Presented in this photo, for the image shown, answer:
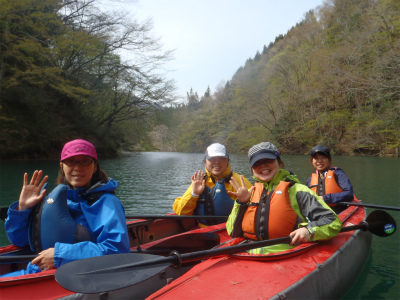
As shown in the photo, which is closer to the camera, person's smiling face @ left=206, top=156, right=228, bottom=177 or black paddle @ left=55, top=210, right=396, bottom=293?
black paddle @ left=55, top=210, right=396, bottom=293

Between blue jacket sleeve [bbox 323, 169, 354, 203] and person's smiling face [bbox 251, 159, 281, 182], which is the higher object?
person's smiling face [bbox 251, 159, 281, 182]

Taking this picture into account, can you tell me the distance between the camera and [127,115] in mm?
22156

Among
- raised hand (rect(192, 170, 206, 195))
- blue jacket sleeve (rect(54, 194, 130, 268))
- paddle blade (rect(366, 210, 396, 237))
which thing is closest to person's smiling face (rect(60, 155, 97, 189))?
blue jacket sleeve (rect(54, 194, 130, 268))

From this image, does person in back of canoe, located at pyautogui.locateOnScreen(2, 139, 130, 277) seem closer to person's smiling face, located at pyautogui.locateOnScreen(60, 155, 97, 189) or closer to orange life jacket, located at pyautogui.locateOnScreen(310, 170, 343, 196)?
person's smiling face, located at pyautogui.locateOnScreen(60, 155, 97, 189)

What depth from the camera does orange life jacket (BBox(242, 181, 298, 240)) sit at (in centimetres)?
243

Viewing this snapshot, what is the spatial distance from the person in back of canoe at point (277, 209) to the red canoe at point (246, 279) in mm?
174

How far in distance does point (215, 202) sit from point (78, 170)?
78.9 inches

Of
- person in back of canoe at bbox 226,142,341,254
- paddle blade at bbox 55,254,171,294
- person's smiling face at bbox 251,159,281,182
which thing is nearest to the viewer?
paddle blade at bbox 55,254,171,294

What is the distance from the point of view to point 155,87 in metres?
20.4

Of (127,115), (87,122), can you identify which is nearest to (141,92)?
(127,115)

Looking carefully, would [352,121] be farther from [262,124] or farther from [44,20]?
[44,20]

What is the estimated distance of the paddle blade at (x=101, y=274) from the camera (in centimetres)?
156

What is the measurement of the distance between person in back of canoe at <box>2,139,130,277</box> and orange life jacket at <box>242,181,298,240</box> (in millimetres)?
1090

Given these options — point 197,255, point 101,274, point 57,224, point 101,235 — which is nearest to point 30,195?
point 57,224
